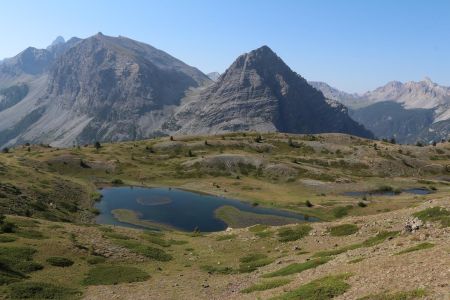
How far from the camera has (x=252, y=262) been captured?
52.3 metres

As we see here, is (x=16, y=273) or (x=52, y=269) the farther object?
(x=52, y=269)

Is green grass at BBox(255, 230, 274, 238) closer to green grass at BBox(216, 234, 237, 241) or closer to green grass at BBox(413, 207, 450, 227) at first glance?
green grass at BBox(216, 234, 237, 241)

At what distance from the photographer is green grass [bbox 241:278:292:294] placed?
123 feet

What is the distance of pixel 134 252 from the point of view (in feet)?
187

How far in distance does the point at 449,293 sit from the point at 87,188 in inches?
5381

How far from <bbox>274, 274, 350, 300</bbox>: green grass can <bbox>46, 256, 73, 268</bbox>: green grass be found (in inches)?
1092

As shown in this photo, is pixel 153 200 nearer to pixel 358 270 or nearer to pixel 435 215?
pixel 435 215

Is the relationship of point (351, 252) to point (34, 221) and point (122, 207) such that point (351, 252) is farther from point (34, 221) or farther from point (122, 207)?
point (122, 207)

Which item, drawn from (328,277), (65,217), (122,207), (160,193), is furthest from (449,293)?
(160,193)

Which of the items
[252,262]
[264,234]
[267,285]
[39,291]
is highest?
[267,285]

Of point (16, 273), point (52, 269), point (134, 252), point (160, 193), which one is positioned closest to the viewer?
point (16, 273)

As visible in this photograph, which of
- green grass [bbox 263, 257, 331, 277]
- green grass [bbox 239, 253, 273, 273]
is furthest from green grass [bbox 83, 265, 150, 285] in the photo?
green grass [bbox 263, 257, 331, 277]

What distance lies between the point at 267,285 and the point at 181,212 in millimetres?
85551

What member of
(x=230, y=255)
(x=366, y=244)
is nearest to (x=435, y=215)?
(x=366, y=244)
